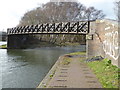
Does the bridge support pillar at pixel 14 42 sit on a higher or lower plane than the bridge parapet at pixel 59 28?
lower

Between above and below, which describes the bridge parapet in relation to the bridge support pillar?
above

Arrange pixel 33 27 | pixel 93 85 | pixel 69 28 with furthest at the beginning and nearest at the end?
1. pixel 33 27
2. pixel 69 28
3. pixel 93 85

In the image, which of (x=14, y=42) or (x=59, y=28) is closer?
(x=59, y=28)

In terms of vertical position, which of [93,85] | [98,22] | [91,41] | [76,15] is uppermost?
[76,15]

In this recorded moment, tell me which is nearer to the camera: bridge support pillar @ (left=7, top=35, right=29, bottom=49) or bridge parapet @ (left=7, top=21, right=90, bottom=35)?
bridge parapet @ (left=7, top=21, right=90, bottom=35)

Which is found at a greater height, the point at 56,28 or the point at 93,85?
the point at 56,28

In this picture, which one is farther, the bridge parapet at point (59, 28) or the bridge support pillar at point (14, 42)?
the bridge support pillar at point (14, 42)

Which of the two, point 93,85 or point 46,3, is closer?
point 93,85

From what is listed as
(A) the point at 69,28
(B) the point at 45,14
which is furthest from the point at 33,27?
(B) the point at 45,14

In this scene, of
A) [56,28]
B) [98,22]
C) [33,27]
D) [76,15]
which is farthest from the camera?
[76,15]

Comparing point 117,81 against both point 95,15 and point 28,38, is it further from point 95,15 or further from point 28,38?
point 95,15

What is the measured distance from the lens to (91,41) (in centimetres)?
2236

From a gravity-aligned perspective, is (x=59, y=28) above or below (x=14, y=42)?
above

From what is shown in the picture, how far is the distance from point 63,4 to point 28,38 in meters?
16.8
